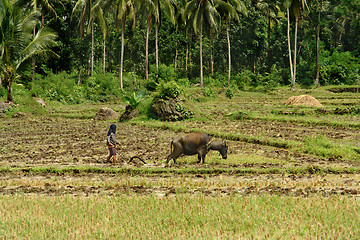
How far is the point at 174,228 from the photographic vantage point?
196 inches

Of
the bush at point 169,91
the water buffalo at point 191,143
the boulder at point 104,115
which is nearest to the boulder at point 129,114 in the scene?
the boulder at point 104,115

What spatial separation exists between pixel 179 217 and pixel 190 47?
38918 mm

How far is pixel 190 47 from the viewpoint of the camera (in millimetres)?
43062

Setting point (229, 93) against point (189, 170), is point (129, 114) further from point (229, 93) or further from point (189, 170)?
point (189, 170)

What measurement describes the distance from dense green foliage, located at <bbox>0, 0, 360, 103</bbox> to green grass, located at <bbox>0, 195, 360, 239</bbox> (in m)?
24.6

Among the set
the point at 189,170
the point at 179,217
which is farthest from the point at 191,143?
the point at 179,217

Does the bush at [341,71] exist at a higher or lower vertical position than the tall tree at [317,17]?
lower

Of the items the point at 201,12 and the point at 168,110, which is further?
the point at 201,12

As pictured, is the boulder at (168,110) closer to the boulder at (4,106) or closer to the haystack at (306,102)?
the haystack at (306,102)

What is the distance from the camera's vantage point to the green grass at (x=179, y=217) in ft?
15.8

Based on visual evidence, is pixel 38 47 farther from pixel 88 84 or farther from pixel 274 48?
pixel 274 48

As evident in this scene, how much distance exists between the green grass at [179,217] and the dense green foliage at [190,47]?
80.6ft

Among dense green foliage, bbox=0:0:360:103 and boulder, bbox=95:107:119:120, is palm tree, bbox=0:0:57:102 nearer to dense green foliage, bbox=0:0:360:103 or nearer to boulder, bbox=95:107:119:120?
boulder, bbox=95:107:119:120

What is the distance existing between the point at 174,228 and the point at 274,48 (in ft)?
139
